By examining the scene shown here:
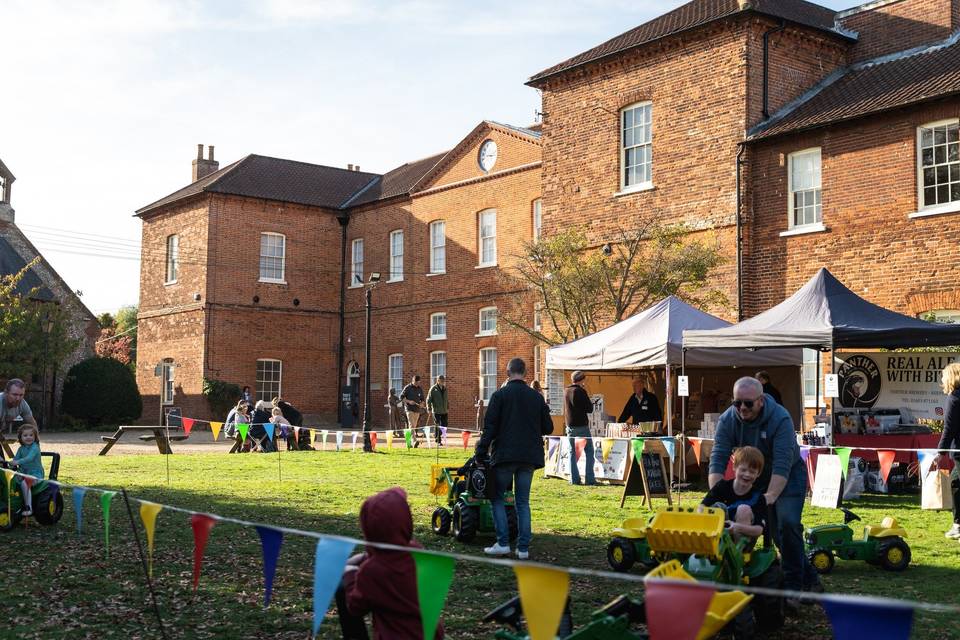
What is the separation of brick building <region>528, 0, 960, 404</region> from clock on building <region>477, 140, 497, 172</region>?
23.6 feet

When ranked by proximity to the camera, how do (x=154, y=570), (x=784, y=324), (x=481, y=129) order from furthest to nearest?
(x=481, y=129), (x=784, y=324), (x=154, y=570)

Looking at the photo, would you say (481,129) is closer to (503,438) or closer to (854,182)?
(854,182)

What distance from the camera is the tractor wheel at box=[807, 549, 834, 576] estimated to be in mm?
8617

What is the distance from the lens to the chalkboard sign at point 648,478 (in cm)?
1247

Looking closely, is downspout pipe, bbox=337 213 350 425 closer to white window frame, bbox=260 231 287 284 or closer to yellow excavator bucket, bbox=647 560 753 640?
white window frame, bbox=260 231 287 284

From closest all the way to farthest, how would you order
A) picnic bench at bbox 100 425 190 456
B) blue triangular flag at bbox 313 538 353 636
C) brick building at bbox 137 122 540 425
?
blue triangular flag at bbox 313 538 353 636 → picnic bench at bbox 100 425 190 456 → brick building at bbox 137 122 540 425

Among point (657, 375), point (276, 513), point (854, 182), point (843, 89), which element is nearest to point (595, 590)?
point (276, 513)

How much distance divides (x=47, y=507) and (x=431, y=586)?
7979mm

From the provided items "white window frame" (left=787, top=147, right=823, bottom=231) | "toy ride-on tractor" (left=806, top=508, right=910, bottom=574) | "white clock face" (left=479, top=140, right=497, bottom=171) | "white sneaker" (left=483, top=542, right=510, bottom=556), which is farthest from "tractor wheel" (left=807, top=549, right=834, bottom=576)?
"white clock face" (left=479, top=140, right=497, bottom=171)

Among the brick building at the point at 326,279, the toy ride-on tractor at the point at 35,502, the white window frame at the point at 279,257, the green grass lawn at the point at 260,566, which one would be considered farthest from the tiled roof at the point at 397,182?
the toy ride-on tractor at the point at 35,502

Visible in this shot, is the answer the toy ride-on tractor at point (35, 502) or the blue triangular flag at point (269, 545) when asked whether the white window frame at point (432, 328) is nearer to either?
the toy ride-on tractor at point (35, 502)

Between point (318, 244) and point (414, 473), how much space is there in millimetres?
23910

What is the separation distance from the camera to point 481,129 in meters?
34.5

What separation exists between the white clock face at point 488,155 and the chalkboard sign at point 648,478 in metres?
22.5
